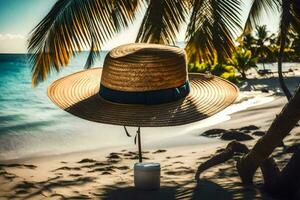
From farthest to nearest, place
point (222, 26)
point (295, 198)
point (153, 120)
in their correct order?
1. point (222, 26)
2. point (295, 198)
3. point (153, 120)

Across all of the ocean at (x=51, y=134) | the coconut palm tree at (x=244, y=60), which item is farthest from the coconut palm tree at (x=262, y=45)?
the ocean at (x=51, y=134)

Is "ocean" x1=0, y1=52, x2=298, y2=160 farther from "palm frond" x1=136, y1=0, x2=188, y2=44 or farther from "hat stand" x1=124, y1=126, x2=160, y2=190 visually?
"hat stand" x1=124, y1=126, x2=160, y2=190

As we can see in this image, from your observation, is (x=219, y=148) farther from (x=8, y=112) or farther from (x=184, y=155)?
(x=8, y=112)

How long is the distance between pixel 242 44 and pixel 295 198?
2928cm

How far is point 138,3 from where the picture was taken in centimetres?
621

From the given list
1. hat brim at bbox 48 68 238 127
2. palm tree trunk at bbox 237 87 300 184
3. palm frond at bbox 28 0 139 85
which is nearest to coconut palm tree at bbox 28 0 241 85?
palm frond at bbox 28 0 139 85

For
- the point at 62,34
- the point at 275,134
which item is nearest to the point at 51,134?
the point at 62,34

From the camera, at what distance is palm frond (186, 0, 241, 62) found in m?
5.36

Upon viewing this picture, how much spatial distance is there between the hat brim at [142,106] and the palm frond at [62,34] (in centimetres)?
83

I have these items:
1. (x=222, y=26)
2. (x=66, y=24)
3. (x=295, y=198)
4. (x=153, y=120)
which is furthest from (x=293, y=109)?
(x=66, y=24)

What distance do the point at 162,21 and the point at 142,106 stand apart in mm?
2980

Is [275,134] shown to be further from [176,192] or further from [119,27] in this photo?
[119,27]

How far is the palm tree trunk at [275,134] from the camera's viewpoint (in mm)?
3701

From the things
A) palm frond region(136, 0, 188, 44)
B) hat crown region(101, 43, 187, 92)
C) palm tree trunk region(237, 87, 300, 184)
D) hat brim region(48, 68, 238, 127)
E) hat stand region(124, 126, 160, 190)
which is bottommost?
hat stand region(124, 126, 160, 190)
